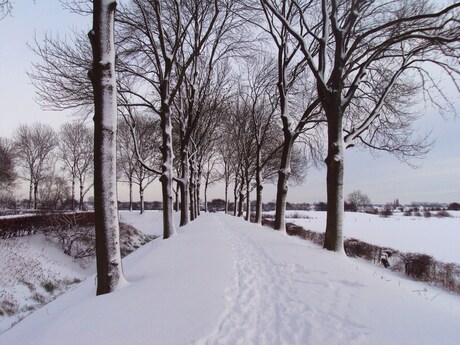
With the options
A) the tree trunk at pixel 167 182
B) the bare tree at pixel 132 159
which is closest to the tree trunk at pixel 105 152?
the tree trunk at pixel 167 182

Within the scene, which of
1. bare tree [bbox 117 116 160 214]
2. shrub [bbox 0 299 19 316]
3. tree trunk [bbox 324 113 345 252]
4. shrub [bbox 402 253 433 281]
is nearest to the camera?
tree trunk [bbox 324 113 345 252]

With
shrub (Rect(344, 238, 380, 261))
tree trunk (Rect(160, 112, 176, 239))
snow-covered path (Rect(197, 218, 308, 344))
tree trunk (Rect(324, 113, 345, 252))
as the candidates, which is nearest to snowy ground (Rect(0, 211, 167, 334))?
tree trunk (Rect(160, 112, 176, 239))

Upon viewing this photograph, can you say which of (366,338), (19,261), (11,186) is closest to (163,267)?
(366,338)

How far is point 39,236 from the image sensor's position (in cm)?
1427

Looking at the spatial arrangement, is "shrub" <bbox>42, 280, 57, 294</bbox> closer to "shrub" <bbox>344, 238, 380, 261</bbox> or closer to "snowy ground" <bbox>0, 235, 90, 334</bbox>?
"snowy ground" <bbox>0, 235, 90, 334</bbox>

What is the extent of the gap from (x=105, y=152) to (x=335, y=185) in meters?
6.07

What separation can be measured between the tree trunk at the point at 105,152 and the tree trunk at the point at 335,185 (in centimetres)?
580

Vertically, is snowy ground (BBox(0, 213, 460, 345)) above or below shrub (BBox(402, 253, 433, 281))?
above

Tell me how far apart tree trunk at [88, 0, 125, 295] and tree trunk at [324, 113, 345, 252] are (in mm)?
5803

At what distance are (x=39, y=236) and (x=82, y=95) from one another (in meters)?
8.67

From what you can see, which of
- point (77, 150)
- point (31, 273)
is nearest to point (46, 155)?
point (77, 150)

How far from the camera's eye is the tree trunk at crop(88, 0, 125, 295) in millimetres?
4465

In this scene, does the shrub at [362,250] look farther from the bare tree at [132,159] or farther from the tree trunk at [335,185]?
the bare tree at [132,159]

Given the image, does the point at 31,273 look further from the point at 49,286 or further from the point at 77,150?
the point at 77,150
